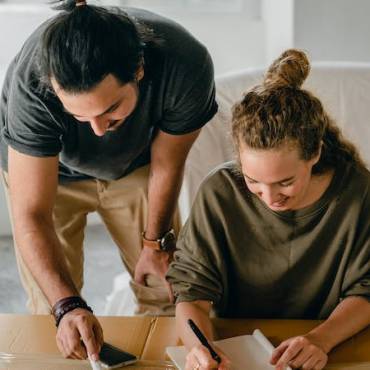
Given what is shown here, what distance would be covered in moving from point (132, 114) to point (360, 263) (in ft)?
1.94

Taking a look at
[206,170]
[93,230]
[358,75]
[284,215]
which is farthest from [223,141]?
[93,230]

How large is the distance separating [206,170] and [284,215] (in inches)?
25.7

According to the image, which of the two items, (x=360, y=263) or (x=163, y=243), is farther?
(x=163, y=243)

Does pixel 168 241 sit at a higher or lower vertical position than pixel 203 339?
lower

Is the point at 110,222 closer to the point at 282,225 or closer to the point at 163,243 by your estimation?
the point at 163,243

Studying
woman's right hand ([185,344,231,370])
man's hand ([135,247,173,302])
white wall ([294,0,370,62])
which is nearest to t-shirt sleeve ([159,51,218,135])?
man's hand ([135,247,173,302])

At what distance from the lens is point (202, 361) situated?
3.87 feet

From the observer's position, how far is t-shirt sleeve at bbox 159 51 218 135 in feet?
5.05

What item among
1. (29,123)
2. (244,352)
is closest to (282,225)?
(244,352)

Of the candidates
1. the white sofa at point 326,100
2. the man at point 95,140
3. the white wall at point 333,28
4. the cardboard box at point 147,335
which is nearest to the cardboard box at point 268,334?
the cardboard box at point 147,335

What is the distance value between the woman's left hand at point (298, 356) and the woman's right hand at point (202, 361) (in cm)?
8

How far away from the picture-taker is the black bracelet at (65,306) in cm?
135

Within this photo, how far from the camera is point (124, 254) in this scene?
206 cm

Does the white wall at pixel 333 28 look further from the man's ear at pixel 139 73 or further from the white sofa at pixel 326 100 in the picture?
the man's ear at pixel 139 73
